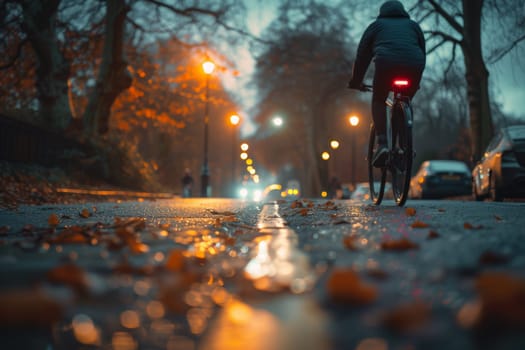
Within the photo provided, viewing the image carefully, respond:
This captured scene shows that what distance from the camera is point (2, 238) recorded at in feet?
10.8

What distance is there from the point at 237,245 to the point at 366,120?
149 feet

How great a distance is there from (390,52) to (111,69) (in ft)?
38.6

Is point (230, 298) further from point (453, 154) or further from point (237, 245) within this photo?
point (453, 154)

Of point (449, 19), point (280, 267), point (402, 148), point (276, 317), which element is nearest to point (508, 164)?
point (402, 148)

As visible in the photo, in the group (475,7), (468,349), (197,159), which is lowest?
(468,349)

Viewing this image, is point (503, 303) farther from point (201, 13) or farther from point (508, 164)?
point (201, 13)

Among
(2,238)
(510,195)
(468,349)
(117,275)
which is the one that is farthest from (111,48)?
Answer: (468,349)

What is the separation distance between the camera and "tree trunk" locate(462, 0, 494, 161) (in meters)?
16.8

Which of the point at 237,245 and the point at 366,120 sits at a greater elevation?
the point at 366,120

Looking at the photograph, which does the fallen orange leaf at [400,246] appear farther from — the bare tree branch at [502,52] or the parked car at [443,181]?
the parked car at [443,181]

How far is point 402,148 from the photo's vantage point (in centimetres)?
593

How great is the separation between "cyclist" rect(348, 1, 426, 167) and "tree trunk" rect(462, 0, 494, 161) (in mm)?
12034

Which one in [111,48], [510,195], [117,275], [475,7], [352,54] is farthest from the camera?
[352,54]

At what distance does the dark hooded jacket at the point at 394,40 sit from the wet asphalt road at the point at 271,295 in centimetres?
329
